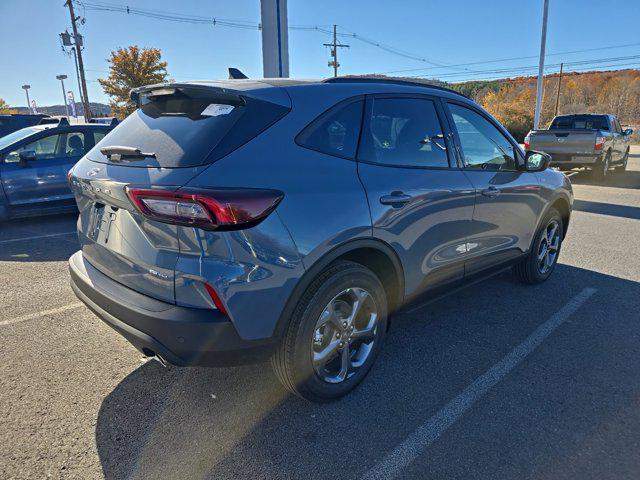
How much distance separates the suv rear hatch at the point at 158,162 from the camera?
214 centimetres

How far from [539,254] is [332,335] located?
9.67 ft

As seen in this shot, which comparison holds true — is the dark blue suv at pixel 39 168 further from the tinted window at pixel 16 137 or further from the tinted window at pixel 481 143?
the tinted window at pixel 481 143

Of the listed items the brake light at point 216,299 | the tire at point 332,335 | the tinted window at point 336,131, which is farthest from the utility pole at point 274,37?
the brake light at point 216,299

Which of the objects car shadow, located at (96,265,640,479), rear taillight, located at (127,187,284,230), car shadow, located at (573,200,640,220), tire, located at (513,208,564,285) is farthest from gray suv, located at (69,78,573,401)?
car shadow, located at (573,200,640,220)

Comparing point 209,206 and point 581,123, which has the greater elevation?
point 581,123

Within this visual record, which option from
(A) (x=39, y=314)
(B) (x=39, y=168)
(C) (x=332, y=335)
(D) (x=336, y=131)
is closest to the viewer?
(D) (x=336, y=131)

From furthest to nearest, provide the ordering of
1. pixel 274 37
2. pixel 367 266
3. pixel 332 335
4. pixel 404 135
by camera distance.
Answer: pixel 274 37, pixel 404 135, pixel 367 266, pixel 332 335

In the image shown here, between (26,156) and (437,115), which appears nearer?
(437,115)

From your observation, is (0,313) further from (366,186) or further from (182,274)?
(366,186)

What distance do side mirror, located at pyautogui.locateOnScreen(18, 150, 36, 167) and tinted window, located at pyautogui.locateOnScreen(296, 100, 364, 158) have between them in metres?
6.35

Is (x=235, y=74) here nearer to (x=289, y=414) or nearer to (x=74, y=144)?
(x=289, y=414)

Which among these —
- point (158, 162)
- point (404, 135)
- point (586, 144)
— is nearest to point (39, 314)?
point (158, 162)

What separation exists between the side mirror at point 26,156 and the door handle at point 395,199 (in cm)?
658

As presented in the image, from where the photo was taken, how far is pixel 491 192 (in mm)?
3584
